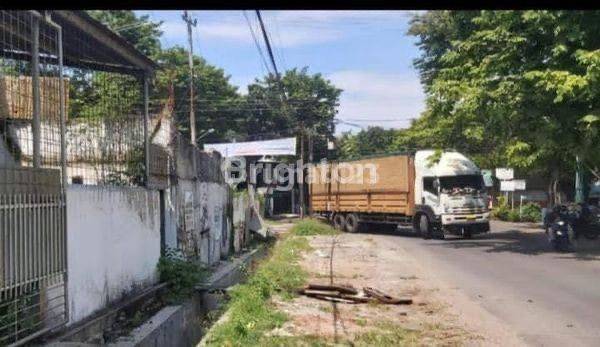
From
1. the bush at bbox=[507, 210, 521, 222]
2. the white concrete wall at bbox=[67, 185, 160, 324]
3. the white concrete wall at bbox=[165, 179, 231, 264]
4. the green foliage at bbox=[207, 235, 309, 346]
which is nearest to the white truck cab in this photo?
the white concrete wall at bbox=[165, 179, 231, 264]

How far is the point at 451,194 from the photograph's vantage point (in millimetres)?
24531

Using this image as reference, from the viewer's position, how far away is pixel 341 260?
18.0 meters

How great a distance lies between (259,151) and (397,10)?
1632 inches

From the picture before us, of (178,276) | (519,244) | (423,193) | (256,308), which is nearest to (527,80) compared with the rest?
(519,244)

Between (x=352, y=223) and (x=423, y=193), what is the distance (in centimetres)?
658

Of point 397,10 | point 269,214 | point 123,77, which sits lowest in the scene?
point 269,214

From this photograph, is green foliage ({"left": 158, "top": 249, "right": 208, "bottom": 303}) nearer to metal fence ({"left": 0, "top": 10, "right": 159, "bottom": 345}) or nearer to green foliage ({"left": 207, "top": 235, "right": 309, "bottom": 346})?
green foliage ({"left": 207, "top": 235, "right": 309, "bottom": 346})

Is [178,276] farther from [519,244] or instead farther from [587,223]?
[587,223]

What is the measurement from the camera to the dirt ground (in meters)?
8.41

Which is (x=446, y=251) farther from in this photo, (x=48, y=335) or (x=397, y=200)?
(x=48, y=335)

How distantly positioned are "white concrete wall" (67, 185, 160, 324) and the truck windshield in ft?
49.8

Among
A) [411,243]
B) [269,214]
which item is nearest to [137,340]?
[411,243]

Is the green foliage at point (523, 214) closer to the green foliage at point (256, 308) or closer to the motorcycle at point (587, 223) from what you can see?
the motorcycle at point (587, 223)
